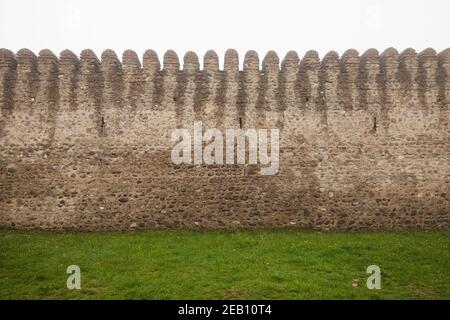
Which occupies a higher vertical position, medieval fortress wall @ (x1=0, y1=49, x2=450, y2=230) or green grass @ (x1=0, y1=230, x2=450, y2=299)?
medieval fortress wall @ (x1=0, y1=49, x2=450, y2=230)

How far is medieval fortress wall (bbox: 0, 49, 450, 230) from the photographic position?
12.5 m

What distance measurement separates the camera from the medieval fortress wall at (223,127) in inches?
494

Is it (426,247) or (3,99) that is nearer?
(426,247)

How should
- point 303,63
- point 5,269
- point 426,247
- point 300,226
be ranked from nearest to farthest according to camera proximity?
point 5,269 → point 426,247 → point 300,226 → point 303,63

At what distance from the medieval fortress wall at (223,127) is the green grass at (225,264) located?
762 mm

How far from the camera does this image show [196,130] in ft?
42.2

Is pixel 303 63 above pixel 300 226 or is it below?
above

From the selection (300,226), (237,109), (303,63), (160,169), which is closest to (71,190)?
(160,169)

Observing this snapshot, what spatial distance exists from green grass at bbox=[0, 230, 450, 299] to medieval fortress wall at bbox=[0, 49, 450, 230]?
762mm

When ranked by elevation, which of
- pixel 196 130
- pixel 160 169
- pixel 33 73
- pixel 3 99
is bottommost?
pixel 160 169

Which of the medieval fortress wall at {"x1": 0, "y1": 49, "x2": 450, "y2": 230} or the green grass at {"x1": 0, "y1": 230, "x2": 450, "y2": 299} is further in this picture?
the medieval fortress wall at {"x1": 0, "y1": 49, "x2": 450, "y2": 230}

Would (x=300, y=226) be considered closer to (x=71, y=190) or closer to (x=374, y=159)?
(x=374, y=159)

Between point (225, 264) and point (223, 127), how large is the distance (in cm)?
499

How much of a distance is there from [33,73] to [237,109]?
22.2 ft
